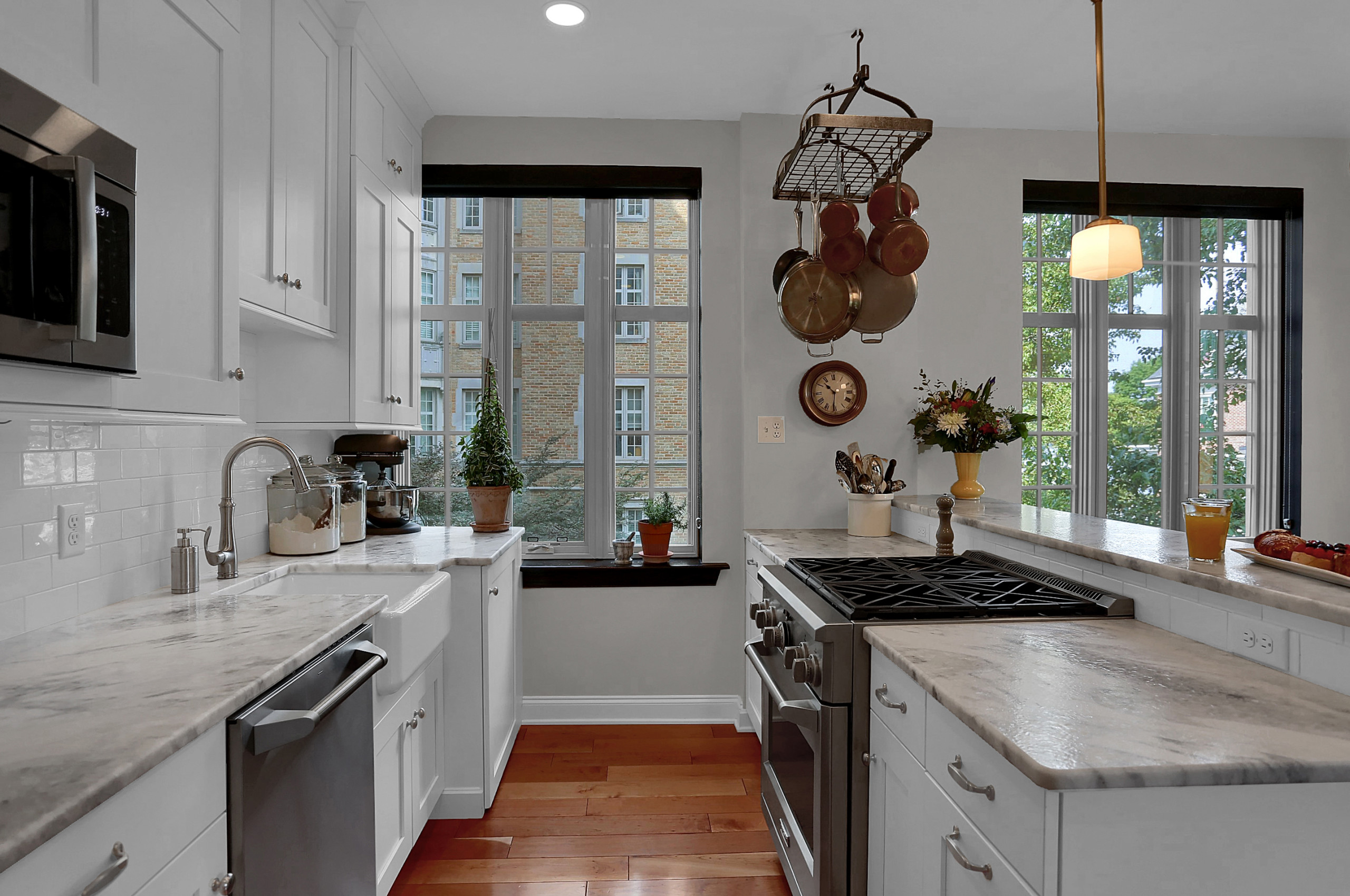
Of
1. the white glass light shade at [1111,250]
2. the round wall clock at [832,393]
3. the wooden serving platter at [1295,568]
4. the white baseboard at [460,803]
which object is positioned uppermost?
the white glass light shade at [1111,250]

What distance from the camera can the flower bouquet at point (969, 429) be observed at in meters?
2.90

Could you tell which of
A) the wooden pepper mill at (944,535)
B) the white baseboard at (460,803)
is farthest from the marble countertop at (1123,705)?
the white baseboard at (460,803)

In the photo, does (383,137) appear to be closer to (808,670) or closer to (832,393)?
(832,393)

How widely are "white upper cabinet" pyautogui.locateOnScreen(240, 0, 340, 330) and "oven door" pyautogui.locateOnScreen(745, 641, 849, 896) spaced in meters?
1.59

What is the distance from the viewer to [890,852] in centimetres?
139

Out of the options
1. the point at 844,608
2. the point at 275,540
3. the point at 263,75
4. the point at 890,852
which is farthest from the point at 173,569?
the point at 890,852

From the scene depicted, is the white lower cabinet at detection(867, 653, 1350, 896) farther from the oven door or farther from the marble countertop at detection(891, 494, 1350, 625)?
the oven door

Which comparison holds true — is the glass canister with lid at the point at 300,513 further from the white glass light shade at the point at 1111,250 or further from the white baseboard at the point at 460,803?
the white glass light shade at the point at 1111,250

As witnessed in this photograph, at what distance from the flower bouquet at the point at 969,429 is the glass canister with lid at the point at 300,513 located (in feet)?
7.31

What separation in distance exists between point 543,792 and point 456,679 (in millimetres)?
577

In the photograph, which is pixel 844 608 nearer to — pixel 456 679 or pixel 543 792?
pixel 456 679

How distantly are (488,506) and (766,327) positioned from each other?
1355 millimetres

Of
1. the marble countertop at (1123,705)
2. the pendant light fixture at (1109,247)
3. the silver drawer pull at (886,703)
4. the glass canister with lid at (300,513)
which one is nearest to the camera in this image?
the marble countertop at (1123,705)

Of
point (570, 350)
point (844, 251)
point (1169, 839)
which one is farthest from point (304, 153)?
point (1169, 839)
